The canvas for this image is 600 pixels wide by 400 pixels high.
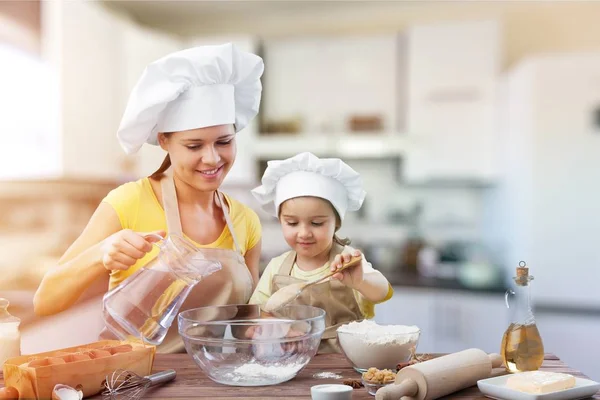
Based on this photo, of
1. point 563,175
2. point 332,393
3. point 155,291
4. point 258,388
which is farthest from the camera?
point 563,175

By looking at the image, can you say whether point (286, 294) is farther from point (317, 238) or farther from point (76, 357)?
point (76, 357)

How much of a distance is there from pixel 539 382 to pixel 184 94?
0.81 metres

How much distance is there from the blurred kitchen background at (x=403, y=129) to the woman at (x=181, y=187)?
1049mm

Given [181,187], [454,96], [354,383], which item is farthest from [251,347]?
[454,96]

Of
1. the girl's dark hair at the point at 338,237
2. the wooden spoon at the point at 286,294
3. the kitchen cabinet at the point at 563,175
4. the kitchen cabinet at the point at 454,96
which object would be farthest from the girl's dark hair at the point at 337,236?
the kitchen cabinet at the point at 454,96

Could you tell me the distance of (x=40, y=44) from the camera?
2650 mm

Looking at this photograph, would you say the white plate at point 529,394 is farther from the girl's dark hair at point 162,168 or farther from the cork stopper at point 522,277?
the girl's dark hair at point 162,168

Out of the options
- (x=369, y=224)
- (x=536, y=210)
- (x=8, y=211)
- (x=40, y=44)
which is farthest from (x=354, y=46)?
(x=8, y=211)

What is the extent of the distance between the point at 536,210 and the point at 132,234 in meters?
2.27

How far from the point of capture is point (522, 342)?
112 cm

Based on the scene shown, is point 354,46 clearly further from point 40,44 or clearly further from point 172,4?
point 40,44

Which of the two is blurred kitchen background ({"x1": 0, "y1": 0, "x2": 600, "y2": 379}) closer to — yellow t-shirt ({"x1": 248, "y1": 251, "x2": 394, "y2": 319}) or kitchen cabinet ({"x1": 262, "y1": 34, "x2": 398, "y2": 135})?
kitchen cabinet ({"x1": 262, "y1": 34, "x2": 398, "y2": 135})

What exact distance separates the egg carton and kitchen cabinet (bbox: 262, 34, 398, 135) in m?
2.60

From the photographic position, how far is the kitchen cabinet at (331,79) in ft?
11.6
